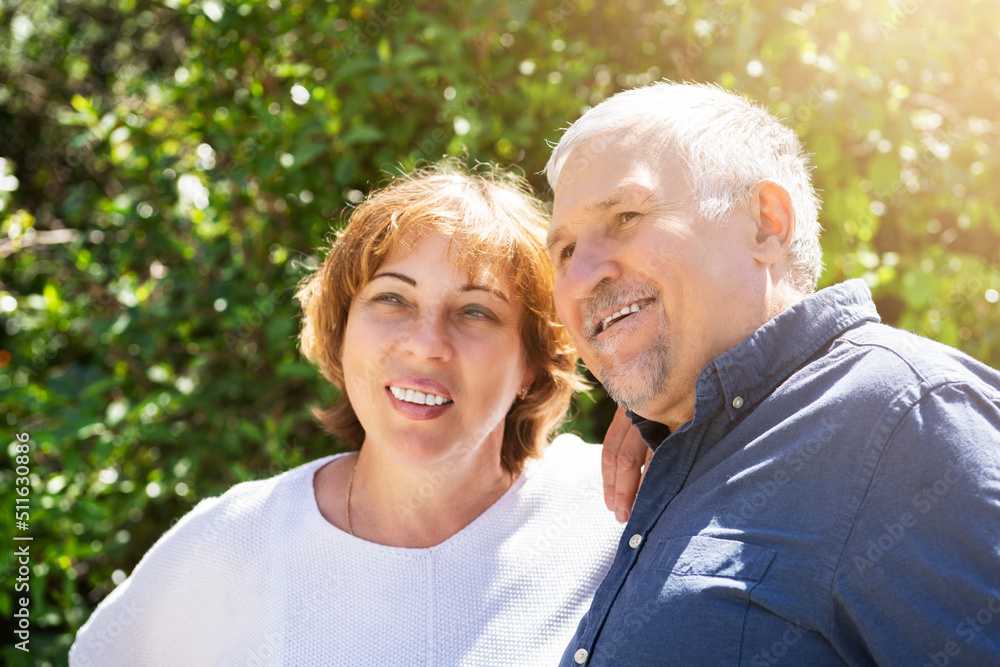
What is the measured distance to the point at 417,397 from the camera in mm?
1854

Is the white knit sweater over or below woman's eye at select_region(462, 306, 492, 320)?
below

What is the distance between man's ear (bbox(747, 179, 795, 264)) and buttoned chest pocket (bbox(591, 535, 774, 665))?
1.79ft

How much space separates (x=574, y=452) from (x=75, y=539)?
1.66 meters

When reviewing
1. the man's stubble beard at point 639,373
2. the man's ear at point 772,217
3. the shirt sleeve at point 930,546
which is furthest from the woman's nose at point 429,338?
the shirt sleeve at point 930,546

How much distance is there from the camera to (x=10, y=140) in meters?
3.82

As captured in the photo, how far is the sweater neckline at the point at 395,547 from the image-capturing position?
187cm

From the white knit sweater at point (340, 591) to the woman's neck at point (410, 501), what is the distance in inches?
2.3

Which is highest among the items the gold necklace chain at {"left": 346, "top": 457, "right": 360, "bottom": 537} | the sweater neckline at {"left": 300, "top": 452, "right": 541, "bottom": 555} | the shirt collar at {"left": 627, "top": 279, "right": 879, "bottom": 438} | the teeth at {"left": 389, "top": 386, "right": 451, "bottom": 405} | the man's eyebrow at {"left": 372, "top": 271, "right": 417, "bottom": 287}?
the shirt collar at {"left": 627, "top": 279, "right": 879, "bottom": 438}

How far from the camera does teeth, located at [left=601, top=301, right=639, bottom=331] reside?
4.85 feet

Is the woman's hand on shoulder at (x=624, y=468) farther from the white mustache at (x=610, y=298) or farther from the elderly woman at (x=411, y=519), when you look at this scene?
the white mustache at (x=610, y=298)

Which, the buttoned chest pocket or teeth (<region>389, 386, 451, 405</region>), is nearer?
the buttoned chest pocket

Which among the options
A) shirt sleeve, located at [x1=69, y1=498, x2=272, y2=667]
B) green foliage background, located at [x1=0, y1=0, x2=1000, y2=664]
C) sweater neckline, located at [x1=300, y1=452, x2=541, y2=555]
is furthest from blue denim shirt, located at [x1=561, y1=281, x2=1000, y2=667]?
green foliage background, located at [x1=0, y1=0, x2=1000, y2=664]

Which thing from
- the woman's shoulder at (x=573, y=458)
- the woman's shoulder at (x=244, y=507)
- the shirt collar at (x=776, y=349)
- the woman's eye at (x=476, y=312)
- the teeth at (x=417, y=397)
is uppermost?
the shirt collar at (x=776, y=349)

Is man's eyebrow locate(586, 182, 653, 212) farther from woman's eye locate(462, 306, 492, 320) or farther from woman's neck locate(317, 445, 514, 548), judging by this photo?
woman's neck locate(317, 445, 514, 548)
